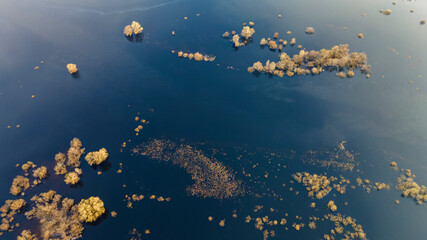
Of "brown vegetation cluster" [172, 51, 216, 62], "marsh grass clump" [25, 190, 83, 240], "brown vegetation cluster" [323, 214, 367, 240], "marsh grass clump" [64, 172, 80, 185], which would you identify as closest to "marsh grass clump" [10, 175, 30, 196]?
"marsh grass clump" [25, 190, 83, 240]

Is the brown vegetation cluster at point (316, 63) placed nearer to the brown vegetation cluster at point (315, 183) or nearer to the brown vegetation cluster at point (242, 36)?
the brown vegetation cluster at point (242, 36)

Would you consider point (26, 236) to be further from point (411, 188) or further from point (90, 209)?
point (411, 188)

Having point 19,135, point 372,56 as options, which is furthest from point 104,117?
point 372,56

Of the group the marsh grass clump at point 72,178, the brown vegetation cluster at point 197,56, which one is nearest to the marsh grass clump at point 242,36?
the brown vegetation cluster at point 197,56

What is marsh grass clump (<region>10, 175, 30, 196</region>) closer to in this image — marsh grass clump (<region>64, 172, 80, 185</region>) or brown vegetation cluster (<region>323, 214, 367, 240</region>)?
marsh grass clump (<region>64, 172, 80, 185</region>)

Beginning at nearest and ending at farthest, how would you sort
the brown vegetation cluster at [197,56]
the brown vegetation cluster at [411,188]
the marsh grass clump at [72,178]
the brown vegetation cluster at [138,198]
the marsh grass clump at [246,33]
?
the brown vegetation cluster at [138,198] < the marsh grass clump at [72,178] < the brown vegetation cluster at [411,188] < the brown vegetation cluster at [197,56] < the marsh grass clump at [246,33]

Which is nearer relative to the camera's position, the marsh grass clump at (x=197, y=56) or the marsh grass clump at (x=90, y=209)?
the marsh grass clump at (x=90, y=209)

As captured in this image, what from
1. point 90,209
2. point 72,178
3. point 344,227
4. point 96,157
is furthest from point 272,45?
point 90,209
